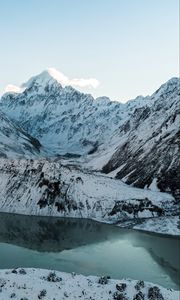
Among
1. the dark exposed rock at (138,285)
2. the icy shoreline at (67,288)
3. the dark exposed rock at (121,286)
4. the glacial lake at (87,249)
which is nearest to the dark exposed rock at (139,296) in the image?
the icy shoreline at (67,288)

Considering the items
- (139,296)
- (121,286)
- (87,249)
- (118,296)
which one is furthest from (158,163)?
(118,296)

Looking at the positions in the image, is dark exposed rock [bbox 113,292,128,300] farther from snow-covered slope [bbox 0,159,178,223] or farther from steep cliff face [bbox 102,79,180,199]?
steep cliff face [bbox 102,79,180,199]

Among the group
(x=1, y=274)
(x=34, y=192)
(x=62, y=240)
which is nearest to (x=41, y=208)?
(x=34, y=192)

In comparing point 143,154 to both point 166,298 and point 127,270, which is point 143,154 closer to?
point 127,270

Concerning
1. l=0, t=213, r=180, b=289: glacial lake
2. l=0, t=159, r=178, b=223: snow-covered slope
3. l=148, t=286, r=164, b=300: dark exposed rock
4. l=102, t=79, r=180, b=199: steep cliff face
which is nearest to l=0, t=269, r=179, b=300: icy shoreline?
l=148, t=286, r=164, b=300: dark exposed rock

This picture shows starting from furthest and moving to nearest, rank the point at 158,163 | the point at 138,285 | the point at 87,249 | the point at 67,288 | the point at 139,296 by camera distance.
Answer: the point at 158,163 → the point at 87,249 → the point at 138,285 → the point at 67,288 → the point at 139,296

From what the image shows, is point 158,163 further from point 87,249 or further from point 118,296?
point 118,296
